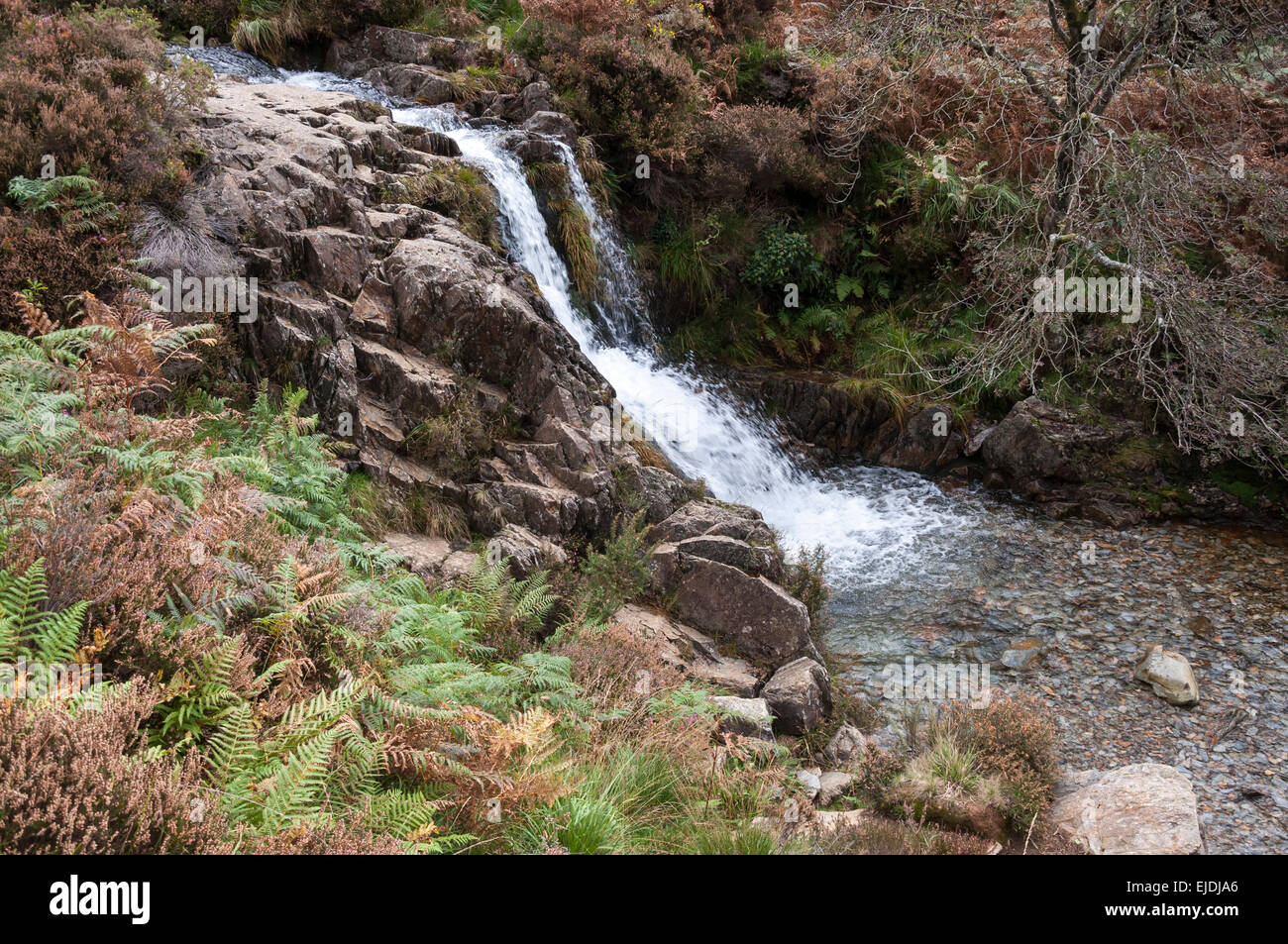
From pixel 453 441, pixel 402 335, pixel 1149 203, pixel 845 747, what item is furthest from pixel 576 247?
pixel 845 747

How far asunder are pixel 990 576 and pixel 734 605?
12.1 feet

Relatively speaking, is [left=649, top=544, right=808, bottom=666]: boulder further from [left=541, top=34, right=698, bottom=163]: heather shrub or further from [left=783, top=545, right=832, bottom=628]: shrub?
[left=541, top=34, right=698, bottom=163]: heather shrub

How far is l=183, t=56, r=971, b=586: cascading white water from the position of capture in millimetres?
9891

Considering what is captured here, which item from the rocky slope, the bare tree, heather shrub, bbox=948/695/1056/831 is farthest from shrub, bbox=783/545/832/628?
the bare tree

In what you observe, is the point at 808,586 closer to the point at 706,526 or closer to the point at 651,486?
the point at 706,526

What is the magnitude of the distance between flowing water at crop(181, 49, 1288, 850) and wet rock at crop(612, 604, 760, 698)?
143cm

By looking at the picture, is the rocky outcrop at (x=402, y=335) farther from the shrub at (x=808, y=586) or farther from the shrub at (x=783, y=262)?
the shrub at (x=783, y=262)

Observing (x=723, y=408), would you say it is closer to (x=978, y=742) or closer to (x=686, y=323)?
(x=686, y=323)

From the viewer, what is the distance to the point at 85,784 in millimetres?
2408

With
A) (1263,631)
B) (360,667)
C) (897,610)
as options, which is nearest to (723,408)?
(897,610)

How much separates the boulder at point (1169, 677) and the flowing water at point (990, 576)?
0.36 ft

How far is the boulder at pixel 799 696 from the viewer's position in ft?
20.8

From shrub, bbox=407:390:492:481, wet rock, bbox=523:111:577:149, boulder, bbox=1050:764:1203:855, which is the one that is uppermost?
wet rock, bbox=523:111:577:149
